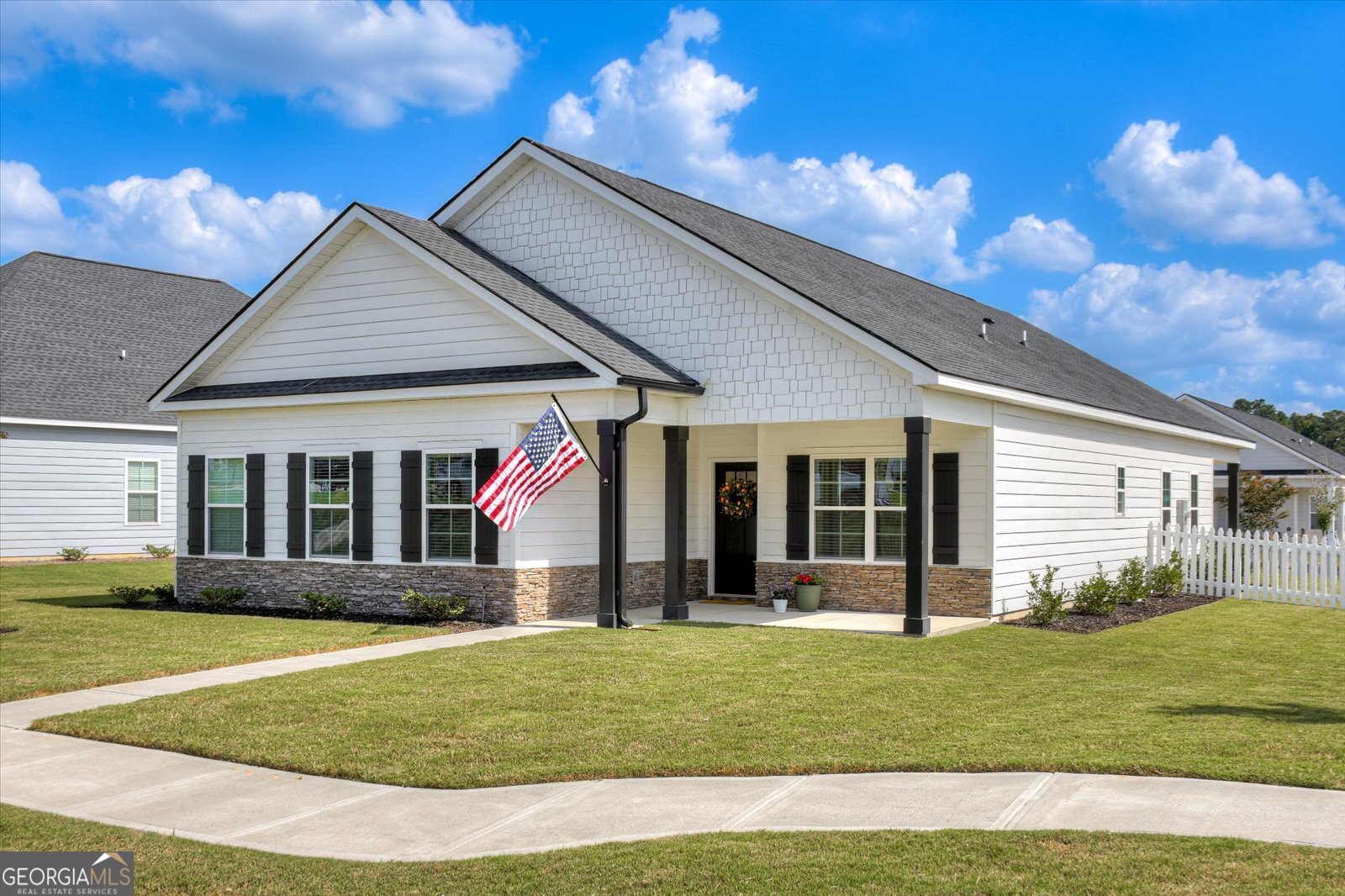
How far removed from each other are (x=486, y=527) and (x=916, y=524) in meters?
6.11

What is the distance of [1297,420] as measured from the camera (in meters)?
84.8

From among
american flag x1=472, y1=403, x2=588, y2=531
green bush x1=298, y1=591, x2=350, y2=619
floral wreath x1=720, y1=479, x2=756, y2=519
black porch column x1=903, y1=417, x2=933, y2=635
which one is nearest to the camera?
black porch column x1=903, y1=417, x2=933, y2=635

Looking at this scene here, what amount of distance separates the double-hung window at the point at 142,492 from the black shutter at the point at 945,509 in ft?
69.3

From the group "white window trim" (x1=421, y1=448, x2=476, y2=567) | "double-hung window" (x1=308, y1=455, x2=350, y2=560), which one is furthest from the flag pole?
"double-hung window" (x1=308, y1=455, x2=350, y2=560)

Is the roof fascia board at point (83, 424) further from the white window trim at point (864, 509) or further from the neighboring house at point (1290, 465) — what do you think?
the neighboring house at point (1290, 465)

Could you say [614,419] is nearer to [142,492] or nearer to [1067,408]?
[1067,408]

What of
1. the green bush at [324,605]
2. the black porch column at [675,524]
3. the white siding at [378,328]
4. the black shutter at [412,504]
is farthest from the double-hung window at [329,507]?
the black porch column at [675,524]

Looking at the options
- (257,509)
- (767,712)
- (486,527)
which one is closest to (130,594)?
(257,509)

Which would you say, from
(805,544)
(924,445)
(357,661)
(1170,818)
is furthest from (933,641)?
(1170,818)

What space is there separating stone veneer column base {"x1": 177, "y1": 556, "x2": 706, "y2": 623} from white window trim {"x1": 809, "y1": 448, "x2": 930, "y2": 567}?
8.09 feet

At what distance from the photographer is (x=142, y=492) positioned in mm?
30672

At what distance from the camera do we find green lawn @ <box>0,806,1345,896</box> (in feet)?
19.8

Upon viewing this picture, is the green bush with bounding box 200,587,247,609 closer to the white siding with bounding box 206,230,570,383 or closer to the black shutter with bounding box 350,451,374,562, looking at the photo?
the black shutter with bounding box 350,451,374,562

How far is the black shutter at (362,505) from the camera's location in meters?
18.9
